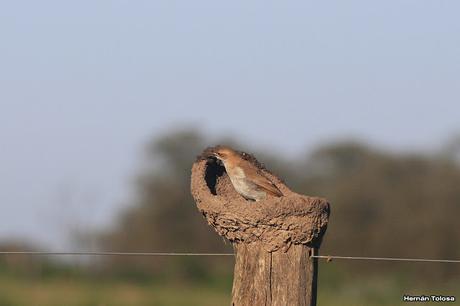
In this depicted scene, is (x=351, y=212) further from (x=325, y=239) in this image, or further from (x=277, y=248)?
(x=277, y=248)

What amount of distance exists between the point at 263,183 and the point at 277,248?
3.82 feet

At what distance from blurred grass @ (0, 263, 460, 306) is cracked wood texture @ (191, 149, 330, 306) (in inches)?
416

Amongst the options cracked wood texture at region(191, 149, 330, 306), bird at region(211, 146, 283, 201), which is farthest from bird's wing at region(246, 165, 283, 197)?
cracked wood texture at region(191, 149, 330, 306)

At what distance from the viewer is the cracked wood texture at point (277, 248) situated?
5586 mm

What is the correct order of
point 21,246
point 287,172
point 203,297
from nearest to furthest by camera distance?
point 21,246 < point 203,297 < point 287,172

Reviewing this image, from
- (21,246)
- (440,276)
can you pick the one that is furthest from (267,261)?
(440,276)

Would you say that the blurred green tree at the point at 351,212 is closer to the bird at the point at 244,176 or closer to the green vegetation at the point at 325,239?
the green vegetation at the point at 325,239

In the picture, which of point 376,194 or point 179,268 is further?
point 376,194

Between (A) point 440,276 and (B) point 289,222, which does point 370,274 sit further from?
(B) point 289,222

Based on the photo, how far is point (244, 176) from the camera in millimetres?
6762

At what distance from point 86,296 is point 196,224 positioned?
9308 mm

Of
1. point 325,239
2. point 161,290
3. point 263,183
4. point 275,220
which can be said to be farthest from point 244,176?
point 325,239

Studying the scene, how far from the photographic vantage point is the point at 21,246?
58.4 ft

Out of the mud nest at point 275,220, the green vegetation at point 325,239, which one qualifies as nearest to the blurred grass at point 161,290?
the green vegetation at point 325,239
